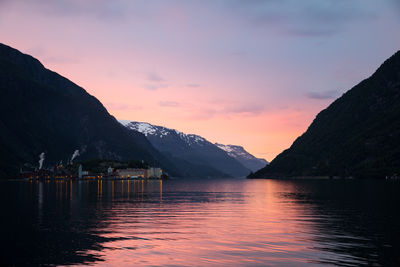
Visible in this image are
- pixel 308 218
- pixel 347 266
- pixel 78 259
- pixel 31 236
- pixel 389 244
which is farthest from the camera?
pixel 308 218

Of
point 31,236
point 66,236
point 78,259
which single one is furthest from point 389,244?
point 31,236

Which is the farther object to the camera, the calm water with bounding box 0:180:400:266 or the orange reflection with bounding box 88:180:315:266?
the orange reflection with bounding box 88:180:315:266

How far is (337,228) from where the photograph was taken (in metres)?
62.0

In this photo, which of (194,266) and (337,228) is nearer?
(194,266)

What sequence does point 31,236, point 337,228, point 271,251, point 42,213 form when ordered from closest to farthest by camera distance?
point 271,251 → point 31,236 → point 337,228 → point 42,213

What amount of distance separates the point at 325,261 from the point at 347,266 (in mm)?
2438

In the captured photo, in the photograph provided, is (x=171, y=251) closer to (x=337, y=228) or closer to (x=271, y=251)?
(x=271, y=251)

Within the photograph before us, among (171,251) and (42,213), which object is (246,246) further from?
(42,213)

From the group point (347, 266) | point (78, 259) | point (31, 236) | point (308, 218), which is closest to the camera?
point (347, 266)

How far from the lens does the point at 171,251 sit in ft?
146

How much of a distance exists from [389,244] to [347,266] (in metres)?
12.5

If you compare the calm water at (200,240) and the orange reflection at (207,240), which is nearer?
the calm water at (200,240)

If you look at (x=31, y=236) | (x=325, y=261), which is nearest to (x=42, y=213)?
(x=31, y=236)

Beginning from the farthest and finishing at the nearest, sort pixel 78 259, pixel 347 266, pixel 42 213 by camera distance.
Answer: pixel 42 213
pixel 78 259
pixel 347 266
